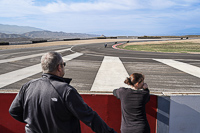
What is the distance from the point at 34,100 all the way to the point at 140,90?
169cm

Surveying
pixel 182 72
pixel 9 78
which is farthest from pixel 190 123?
pixel 9 78

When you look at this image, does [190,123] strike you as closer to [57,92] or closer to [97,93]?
[97,93]

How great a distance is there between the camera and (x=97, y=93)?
138 inches

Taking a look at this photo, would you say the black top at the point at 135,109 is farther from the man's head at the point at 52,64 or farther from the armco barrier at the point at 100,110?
the man's head at the point at 52,64

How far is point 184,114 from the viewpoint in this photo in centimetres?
344

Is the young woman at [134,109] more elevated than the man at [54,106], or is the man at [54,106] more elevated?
the man at [54,106]

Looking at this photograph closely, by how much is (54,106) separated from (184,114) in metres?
Result: 2.79

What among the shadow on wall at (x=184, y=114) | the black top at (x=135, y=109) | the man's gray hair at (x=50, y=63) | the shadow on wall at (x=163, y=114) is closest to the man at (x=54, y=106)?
the man's gray hair at (x=50, y=63)

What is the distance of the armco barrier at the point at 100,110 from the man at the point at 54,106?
1.51 m

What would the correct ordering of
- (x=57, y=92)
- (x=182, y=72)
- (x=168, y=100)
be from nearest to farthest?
1. (x=57, y=92)
2. (x=168, y=100)
3. (x=182, y=72)

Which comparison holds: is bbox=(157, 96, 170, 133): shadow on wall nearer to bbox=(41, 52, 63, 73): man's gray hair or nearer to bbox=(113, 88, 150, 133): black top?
bbox=(113, 88, 150, 133): black top

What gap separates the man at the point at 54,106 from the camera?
1.80 metres

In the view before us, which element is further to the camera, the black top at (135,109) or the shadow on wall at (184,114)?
the shadow on wall at (184,114)

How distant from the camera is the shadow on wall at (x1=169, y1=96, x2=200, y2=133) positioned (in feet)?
11.0
